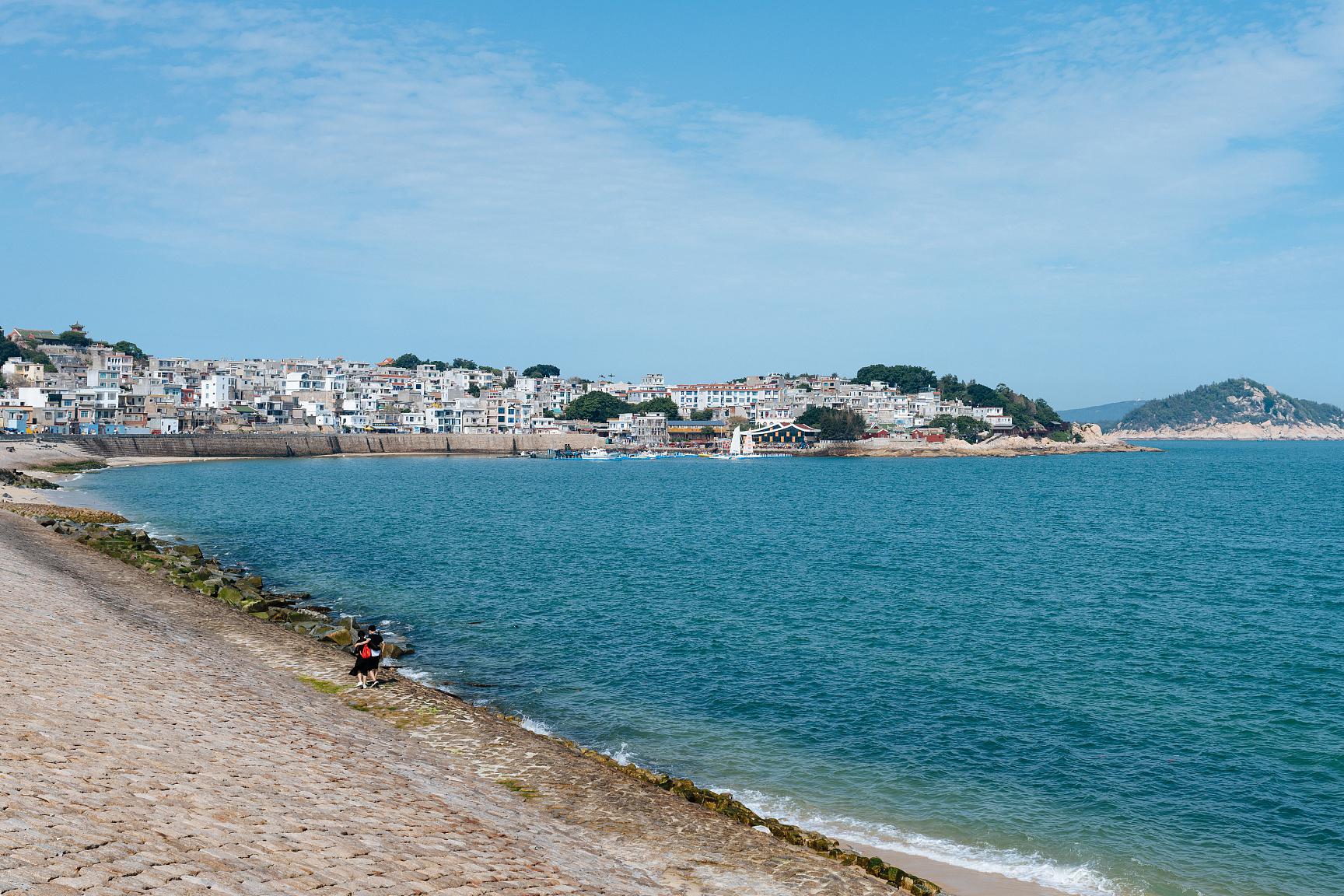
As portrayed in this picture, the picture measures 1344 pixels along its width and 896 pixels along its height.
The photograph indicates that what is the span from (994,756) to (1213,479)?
345 ft

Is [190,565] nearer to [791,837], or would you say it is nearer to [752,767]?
[752,767]

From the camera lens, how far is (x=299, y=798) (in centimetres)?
A: 1041

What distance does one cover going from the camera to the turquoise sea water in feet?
44.6

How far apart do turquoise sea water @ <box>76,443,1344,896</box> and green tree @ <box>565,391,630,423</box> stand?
123264 mm

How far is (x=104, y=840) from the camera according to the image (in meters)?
7.80

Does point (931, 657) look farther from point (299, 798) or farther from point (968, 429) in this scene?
point (968, 429)

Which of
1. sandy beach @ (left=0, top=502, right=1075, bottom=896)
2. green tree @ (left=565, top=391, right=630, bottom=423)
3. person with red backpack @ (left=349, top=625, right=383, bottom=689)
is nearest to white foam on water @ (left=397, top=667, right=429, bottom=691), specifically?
person with red backpack @ (left=349, top=625, right=383, bottom=689)

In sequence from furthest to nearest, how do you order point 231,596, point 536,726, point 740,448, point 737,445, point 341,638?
1. point 740,448
2. point 737,445
3. point 231,596
4. point 341,638
5. point 536,726

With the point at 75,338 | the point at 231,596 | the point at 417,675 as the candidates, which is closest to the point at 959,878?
the point at 417,675

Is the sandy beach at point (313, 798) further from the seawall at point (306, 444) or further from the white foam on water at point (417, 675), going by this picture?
the seawall at point (306, 444)

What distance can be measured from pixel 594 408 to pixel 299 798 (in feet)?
574

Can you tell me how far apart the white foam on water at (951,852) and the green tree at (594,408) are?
17035cm

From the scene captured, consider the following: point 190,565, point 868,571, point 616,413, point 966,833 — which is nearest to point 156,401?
point 616,413

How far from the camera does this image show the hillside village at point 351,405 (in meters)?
134
